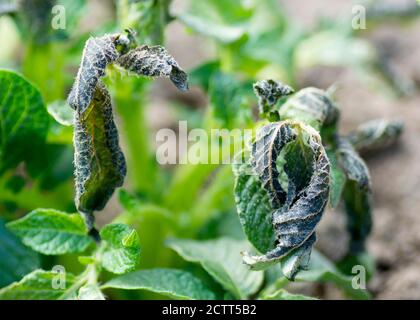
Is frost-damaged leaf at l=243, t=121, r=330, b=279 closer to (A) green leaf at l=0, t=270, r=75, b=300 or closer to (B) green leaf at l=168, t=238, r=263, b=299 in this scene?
(B) green leaf at l=168, t=238, r=263, b=299

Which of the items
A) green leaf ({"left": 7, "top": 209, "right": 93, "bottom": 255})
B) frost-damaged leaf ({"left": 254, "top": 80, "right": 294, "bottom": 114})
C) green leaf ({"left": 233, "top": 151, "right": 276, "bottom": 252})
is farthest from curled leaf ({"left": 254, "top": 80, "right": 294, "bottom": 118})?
green leaf ({"left": 7, "top": 209, "right": 93, "bottom": 255})

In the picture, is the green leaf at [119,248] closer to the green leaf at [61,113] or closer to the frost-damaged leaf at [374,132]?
the green leaf at [61,113]

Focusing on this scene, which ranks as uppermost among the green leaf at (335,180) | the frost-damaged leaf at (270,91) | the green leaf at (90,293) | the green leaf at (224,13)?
the green leaf at (224,13)

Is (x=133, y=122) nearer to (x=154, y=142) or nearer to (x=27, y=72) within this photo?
(x=27, y=72)

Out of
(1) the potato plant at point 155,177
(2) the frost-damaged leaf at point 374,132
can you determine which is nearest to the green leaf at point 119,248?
(1) the potato plant at point 155,177

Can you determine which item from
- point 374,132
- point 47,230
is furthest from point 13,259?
point 374,132
